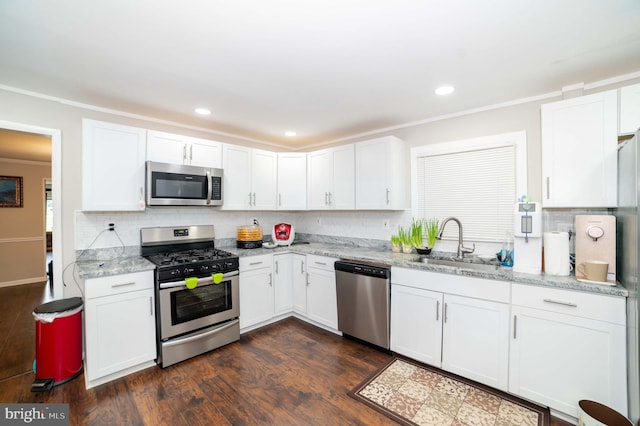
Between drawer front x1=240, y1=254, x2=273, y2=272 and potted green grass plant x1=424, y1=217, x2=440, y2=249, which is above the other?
potted green grass plant x1=424, y1=217, x2=440, y2=249

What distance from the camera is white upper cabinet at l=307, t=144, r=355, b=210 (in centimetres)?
355

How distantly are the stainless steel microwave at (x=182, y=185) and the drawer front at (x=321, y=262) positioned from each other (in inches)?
51.3

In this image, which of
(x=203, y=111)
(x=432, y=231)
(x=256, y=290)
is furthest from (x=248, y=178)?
(x=432, y=231)

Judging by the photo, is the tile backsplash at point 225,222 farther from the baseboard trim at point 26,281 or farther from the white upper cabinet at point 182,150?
the baseboard trim at point 26,281

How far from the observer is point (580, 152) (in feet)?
7.02

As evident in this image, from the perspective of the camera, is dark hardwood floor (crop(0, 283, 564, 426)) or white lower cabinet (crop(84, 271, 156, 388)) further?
white lower cabinet (crop(84, 271, 156, 388))

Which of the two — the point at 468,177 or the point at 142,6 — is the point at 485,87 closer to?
the point at 468,177

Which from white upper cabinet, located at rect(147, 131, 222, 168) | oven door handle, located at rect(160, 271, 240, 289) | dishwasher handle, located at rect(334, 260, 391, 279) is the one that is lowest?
oven door handle, located at rect(160, 271, 240, 289)

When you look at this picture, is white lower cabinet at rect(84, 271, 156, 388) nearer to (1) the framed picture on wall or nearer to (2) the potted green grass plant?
(2) the potted green grass plant

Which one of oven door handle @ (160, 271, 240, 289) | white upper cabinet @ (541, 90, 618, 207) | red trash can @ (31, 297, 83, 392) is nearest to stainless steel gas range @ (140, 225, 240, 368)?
oven door handle @ (160, 271, 240, 289)

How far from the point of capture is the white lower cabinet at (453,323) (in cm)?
218

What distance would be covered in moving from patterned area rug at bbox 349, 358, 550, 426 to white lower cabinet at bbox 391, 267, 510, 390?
0.36 feet

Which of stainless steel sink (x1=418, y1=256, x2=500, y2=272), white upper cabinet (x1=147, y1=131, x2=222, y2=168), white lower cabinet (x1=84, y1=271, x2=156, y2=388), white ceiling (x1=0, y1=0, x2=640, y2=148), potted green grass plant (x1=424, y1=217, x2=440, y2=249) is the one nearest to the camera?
white ceiling (x1=0, y1=0, x2=640, y2=148)

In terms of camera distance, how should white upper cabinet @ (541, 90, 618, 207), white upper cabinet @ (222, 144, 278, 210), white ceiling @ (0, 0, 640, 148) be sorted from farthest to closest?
white upper cabinet @ (222, 144, 278, 210)
white upper cabinet @ (541, 90, 618, 207)
white ceiling @ (0, 0, 640, 148)
